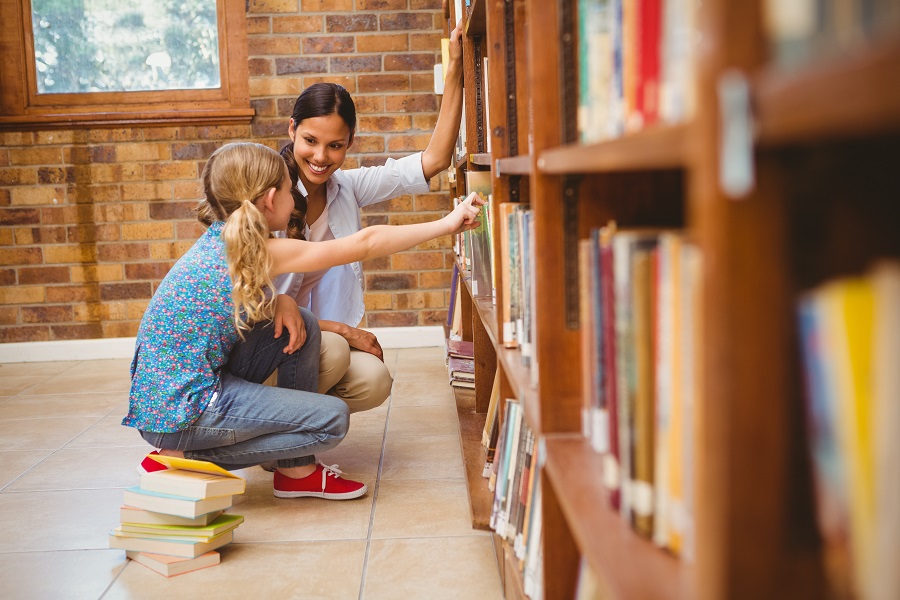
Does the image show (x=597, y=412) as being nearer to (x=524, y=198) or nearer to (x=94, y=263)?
(x=524, y=198)

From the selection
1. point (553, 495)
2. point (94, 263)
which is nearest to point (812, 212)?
point (553, 495)

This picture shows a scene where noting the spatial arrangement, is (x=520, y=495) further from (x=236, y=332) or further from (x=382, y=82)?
(x=382, y=82)

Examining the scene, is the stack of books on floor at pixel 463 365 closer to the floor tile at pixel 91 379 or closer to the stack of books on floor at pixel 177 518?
the stack of books on floor at pixel 177 518

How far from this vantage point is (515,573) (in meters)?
1.40

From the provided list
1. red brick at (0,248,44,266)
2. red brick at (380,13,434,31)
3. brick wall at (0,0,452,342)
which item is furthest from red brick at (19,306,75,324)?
red brick at (380,13,434,31)

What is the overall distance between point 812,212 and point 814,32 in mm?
97

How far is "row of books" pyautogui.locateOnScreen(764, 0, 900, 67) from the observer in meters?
0.42

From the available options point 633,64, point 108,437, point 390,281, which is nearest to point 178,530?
point 108,437

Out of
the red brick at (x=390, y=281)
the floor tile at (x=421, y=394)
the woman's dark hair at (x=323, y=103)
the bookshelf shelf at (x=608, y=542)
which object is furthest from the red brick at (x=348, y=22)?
the bookshelf shelf at (x=608, y=542)

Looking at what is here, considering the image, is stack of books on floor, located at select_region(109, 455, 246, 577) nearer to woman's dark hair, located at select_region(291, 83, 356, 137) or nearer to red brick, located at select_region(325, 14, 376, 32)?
woman's dark hair, located at select_region(291, 83, 356, 137)

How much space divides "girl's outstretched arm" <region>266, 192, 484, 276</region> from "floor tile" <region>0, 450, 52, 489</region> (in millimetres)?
1144

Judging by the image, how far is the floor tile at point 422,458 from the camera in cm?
237

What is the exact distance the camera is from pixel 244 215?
6.35 ft

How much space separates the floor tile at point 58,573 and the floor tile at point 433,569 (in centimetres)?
57
